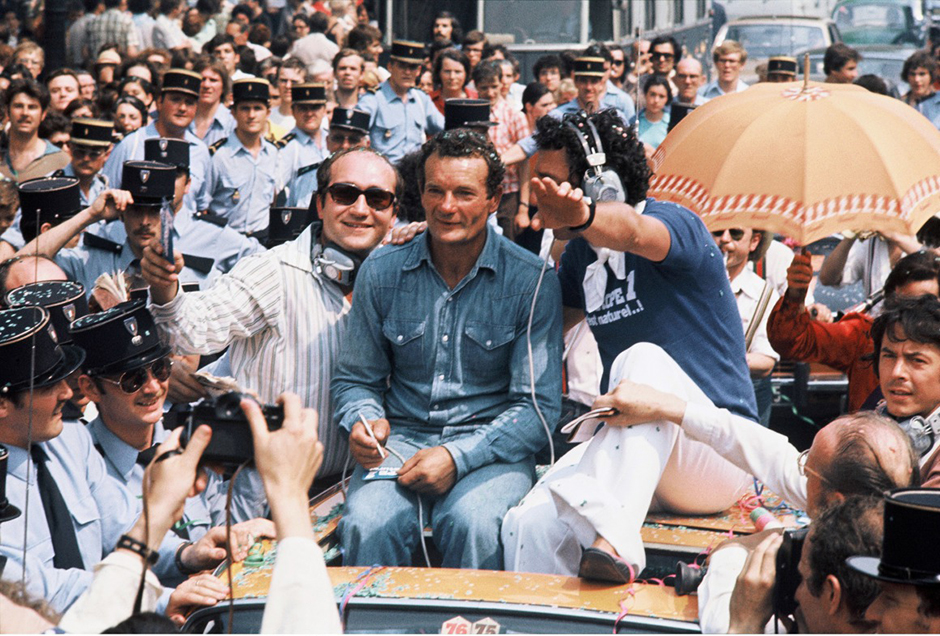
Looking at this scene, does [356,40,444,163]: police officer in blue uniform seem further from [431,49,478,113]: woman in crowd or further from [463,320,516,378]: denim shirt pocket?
[463,320,516,378]: denim shirt pocket

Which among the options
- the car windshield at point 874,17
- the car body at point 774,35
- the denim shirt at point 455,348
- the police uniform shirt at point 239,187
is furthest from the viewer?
the car windshield at point 874,17

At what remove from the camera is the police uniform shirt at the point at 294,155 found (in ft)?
31.5

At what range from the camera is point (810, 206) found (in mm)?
4965

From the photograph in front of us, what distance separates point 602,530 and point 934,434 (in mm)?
1001

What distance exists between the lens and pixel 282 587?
216 cm

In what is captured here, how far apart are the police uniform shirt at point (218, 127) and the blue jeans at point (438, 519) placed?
6.27 metres

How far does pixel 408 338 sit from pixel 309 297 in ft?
1.56

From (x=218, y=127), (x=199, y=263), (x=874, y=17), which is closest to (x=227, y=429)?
(x=199, y=263)

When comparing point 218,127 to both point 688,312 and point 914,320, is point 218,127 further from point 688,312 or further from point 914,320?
point 914,320

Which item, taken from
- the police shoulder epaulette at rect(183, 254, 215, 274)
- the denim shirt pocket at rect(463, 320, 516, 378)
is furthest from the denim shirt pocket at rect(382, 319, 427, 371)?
the police shoulder epaulette at rect(183, 254, 215, 274)

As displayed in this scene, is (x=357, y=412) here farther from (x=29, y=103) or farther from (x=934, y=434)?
(x=29, y=103)

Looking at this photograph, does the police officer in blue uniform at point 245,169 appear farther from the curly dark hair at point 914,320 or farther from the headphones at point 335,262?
the curly dark hair at point 914,320

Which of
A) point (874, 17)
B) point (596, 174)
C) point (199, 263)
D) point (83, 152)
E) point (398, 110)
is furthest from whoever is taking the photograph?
point (874, 17)

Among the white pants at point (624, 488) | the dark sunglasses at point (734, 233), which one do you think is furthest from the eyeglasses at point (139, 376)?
the dark sunglasses at point (734, 233)
